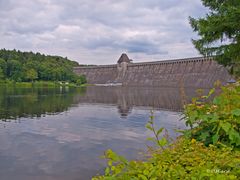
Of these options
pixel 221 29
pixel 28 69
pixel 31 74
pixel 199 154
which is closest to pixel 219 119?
pixel 199 154

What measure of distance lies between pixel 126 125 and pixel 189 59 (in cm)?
10502

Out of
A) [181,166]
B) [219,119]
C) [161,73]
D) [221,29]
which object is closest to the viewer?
[181,166]

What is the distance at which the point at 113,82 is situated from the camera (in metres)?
149

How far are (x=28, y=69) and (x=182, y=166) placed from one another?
14803 centimetres

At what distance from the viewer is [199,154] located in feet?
8.93

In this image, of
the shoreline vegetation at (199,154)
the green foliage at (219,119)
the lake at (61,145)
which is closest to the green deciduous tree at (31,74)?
the lake at (61,145)

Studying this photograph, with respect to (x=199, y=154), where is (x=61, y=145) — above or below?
below

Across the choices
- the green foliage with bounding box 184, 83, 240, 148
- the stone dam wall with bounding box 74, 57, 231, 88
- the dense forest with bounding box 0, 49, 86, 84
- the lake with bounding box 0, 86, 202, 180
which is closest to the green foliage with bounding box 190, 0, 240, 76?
the lake with bounding box 0, 86, 202, 180

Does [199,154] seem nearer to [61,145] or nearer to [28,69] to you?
[61,145]

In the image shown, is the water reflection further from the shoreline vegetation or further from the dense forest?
the dense forest

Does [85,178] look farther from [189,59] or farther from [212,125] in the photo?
[189,59]

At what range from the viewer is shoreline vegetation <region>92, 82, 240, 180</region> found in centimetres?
239

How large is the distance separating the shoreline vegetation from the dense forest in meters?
141

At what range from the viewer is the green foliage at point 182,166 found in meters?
2.31
